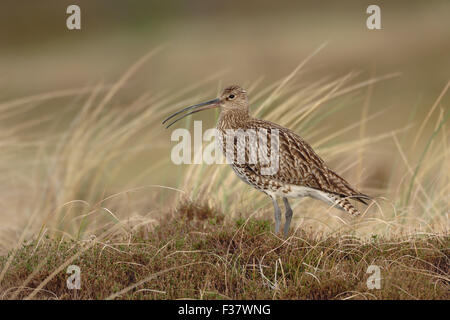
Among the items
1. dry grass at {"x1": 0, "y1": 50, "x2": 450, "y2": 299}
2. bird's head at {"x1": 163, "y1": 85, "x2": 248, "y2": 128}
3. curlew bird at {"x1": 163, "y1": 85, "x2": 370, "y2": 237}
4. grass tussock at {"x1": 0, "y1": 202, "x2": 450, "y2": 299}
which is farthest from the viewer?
bird's head at {"x1": 163, "y1": 85, "x2": 248, "y2": 128}

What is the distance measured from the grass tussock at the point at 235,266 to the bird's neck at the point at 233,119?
125cm

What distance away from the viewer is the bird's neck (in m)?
7.67

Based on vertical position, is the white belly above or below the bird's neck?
below

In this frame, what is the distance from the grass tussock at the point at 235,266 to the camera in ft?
19.2

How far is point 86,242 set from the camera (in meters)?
7.02

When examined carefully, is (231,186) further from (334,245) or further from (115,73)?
(115,73)

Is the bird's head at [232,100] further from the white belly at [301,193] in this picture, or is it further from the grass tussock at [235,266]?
the grass tussock at [235,266]

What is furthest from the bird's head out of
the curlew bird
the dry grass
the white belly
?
the white belly

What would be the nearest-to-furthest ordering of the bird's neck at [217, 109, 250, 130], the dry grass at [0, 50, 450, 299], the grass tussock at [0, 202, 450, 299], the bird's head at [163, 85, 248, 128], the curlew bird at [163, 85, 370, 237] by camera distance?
the grass tussock at [0, 202, 450, 299], the dry grass at [0, 50, 450, 299], the curlew bird at [163, 85, 370, 237], the bird's neck at [217, 109, 250, 130], the bird's head at [163, 85, 248, 128]

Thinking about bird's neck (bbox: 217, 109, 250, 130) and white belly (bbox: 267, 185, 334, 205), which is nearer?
white belly (bbox: 267, 185, 334, 205)

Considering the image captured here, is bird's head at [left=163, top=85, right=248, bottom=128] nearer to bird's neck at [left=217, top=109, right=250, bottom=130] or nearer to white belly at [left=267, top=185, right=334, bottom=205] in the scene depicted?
bird's neck at [left=217, top=109, right=250, bottom=130]

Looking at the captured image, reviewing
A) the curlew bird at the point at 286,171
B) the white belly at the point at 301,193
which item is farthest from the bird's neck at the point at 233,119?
the white belly at the point at 301,193

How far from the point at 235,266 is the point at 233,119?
214cm

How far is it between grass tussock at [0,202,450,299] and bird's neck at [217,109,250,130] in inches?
49.2
